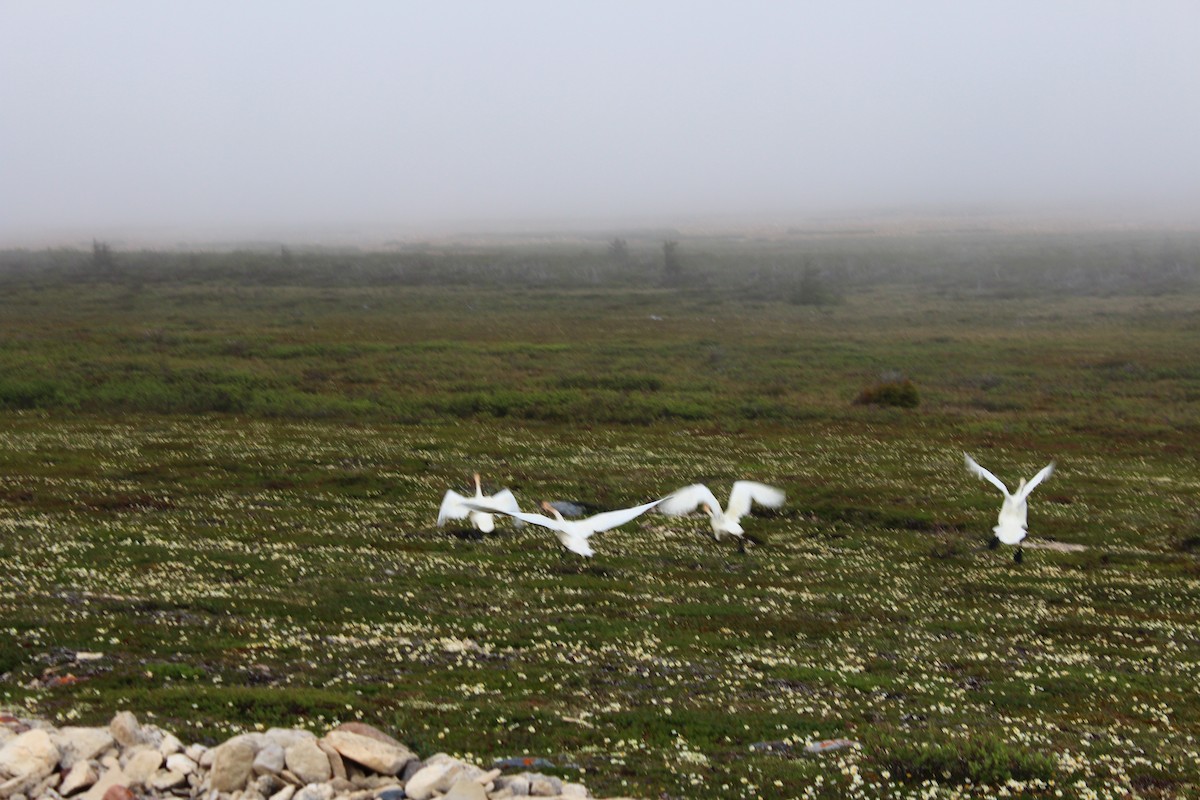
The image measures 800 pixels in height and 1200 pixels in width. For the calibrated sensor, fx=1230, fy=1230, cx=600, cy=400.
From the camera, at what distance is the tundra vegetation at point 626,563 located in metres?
13.4

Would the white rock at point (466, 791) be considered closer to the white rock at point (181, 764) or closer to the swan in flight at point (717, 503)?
the white rock at point (181, 764)

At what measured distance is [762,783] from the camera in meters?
11.8

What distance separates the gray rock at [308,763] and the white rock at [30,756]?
195 cm

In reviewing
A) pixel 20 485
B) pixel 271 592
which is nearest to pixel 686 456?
pixel 20 485

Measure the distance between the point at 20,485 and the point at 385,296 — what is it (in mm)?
93524

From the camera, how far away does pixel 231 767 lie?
403 inches

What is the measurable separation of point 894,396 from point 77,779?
4763 cm

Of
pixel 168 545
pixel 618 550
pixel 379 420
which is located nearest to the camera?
pixel 168 545

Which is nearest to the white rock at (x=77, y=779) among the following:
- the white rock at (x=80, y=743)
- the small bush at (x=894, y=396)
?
the white rock at (x=80, y=743)

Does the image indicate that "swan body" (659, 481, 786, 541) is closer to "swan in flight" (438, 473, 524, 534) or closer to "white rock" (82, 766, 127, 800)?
"swan in flight" (438, 473, 524, 534)

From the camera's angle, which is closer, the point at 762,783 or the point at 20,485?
the point at 762,783

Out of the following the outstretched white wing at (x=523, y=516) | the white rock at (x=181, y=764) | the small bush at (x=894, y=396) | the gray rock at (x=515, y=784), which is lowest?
the small bush at (x=894, y=396)

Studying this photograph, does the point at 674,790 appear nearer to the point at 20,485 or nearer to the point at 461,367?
the point at 20,485

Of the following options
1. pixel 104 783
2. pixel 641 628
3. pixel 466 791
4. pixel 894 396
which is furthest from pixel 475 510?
pixel 894 396
